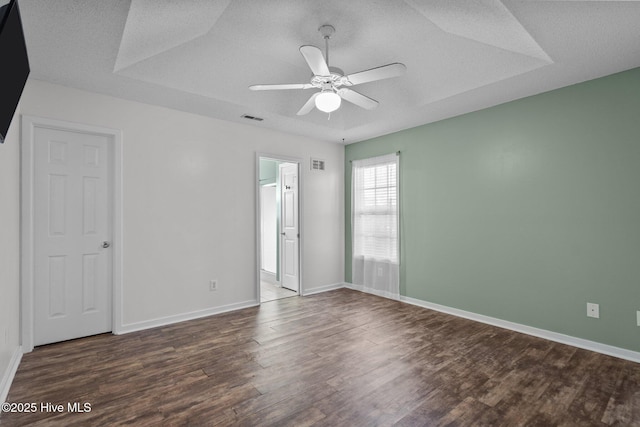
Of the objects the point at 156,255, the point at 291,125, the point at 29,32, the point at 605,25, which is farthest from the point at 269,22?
the point at 156,255

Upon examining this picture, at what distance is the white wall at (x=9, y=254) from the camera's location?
2.24m

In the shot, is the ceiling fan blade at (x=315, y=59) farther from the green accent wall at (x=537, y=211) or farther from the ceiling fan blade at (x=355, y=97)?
the green accent wall at (x=537, y=211)

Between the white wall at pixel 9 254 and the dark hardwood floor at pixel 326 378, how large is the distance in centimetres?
21

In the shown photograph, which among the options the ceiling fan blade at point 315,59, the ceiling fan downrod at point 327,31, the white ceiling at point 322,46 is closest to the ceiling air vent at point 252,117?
the white ceiling at point 322,46

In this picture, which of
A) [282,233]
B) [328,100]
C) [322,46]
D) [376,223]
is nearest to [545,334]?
[376,223]

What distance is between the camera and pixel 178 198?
3871 mm

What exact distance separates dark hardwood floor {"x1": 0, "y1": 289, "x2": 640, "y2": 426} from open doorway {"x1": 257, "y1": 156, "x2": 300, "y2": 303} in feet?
5.22

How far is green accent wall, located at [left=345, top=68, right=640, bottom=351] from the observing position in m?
2.90

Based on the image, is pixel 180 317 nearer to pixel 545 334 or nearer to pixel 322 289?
pixel 322 289

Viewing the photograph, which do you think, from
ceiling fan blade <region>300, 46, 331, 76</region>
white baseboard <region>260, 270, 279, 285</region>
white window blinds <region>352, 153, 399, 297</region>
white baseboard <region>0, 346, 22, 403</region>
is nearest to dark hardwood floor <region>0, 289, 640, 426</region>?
white baseboard <region>0, 346, 22, 403</region>

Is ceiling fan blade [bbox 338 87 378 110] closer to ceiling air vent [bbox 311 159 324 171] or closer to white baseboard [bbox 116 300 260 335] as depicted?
ceiling air vent [bbox 311 159 324 171]

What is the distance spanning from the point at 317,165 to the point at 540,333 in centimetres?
366

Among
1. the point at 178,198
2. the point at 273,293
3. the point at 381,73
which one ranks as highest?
the point at 381,73

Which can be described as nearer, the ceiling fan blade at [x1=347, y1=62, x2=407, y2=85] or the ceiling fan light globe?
the ceiling fan blade at [x1=347, y1=62, x2=407, y2=85]
